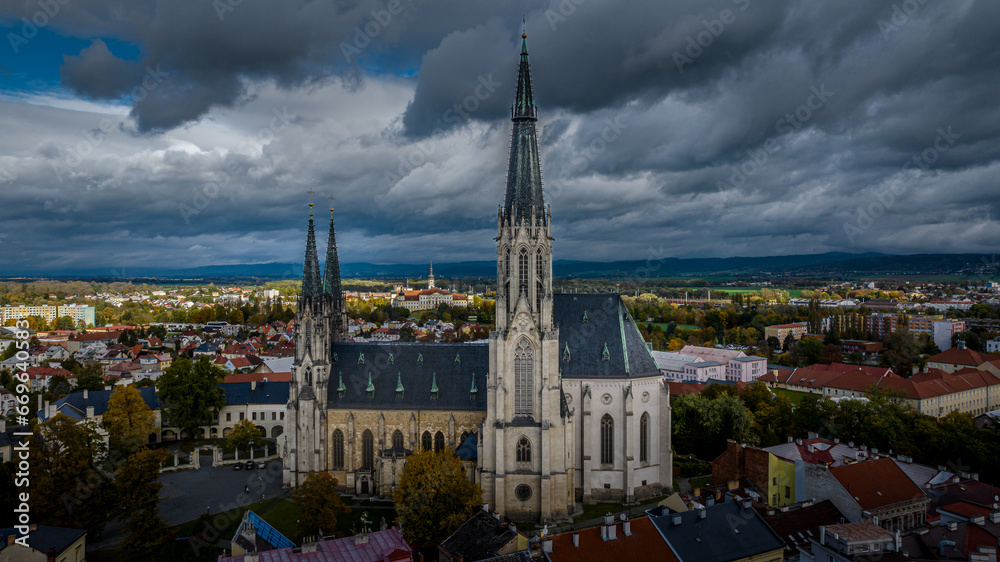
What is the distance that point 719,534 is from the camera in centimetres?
3316

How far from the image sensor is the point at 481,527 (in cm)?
3475

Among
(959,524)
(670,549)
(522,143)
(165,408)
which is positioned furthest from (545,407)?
(165,408)

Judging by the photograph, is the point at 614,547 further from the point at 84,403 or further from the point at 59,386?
the point at 59,386

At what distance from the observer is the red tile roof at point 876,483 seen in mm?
37562

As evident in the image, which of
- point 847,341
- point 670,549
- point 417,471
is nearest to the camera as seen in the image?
point 670,549

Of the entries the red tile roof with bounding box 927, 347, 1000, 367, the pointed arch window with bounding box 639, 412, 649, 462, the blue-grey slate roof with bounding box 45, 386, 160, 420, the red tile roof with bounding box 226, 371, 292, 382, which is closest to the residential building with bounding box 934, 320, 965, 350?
the red tile roof with bounding box 927, 347, 1000, 367

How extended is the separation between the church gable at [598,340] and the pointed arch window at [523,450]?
637 centimetres

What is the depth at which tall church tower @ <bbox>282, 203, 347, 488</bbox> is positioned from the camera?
50812 mm

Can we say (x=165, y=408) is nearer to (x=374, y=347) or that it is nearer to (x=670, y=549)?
(x=374, y=347)

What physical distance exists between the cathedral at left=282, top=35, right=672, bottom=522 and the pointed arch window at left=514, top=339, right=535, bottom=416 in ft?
0.26

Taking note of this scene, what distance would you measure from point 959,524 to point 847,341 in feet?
385

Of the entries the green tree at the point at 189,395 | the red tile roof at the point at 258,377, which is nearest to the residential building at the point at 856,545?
the green tree at the point at 189,395

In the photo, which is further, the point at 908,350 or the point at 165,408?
the point at 908,350

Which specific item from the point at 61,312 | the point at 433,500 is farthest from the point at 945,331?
the point at 61,312
